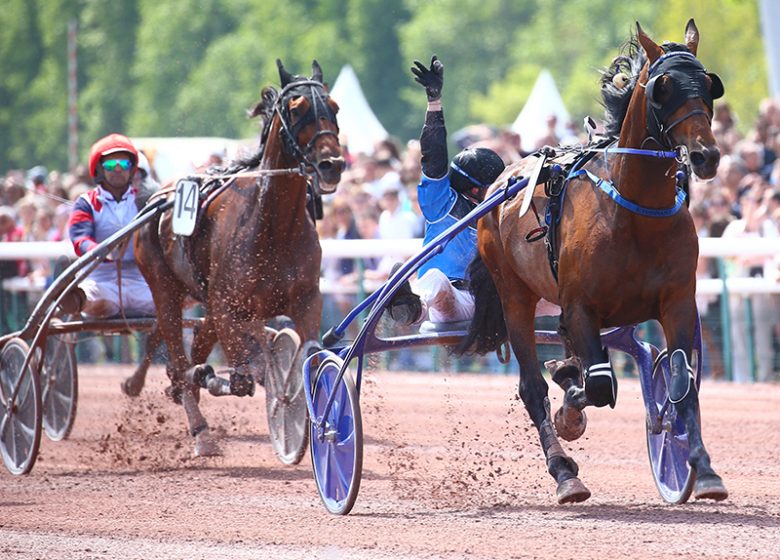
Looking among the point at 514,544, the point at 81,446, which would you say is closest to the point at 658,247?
the point at 514,544

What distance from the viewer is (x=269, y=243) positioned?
8367 mm

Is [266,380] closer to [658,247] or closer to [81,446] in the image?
[81,446]

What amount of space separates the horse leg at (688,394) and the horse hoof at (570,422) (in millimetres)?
741

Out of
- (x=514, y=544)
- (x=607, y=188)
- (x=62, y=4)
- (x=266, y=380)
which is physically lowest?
(x=514, y=544)

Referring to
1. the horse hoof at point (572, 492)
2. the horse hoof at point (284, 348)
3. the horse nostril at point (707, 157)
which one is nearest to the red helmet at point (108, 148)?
the horse hoof at point (284, 348)

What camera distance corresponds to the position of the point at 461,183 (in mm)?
8016

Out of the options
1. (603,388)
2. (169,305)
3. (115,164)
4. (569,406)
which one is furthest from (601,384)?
(115,164)

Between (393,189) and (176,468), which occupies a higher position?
(393,189)

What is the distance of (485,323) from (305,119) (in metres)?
1.38

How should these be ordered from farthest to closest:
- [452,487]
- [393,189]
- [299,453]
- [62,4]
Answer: [62,4] → [393,189] → [299,453] → [452,487]

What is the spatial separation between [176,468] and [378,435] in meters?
1.57

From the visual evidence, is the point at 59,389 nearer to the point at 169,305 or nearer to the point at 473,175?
the point at 169,305

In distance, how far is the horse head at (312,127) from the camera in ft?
25.9

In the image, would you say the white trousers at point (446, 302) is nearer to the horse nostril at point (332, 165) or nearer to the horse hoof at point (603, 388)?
the horse nostril at point (332, 165)
